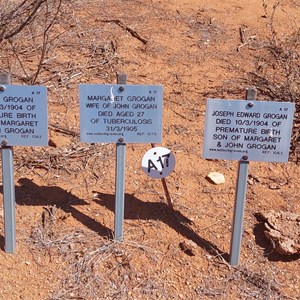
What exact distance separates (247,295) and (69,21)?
3.89 m

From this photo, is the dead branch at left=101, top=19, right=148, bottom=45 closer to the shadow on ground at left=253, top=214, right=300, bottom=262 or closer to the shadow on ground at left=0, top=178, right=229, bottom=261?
the shadow on ground at left=0, top=178, right=229, bottom=261

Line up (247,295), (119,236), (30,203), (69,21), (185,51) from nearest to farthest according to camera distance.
Answer: 1. (247,295)
2. (119,236)
3. (30,203)
4. (185,51)
5. (69,21)

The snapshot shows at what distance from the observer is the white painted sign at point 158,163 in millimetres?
3535

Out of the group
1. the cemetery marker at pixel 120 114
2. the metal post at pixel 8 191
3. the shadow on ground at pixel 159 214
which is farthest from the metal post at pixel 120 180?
the metal post at pixel 8 191

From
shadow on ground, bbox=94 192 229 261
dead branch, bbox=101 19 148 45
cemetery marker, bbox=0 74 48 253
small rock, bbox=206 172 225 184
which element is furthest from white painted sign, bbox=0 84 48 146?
dead branch, bbox=101 19 148 45

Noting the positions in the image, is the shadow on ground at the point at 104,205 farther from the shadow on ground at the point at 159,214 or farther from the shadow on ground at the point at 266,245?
the shadow on ground at the point at 266,245

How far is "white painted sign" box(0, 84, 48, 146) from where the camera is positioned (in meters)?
3.25

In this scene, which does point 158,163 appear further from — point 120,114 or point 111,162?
point 111,162

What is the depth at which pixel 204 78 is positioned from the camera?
5387mm

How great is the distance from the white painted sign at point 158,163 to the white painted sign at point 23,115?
60cm

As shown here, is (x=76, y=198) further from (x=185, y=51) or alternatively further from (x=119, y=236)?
(x=185, y=51)

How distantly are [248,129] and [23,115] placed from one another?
120 centimetres

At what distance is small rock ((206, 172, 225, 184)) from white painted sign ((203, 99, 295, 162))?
768 millimetres

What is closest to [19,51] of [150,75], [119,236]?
[150,75]
